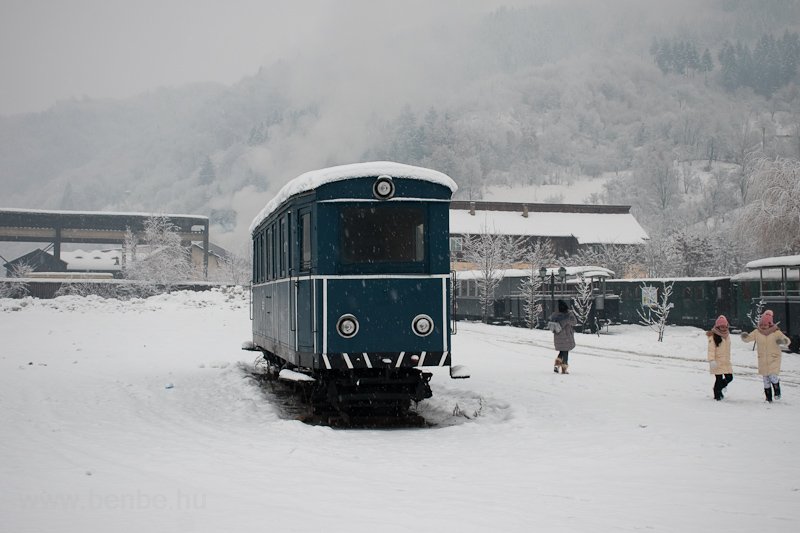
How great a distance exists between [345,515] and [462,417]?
20.2 ft

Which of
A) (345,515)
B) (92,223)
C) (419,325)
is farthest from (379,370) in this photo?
(92,223)

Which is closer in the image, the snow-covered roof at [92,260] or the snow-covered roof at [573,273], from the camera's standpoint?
the snow-covered roof at [573,273]

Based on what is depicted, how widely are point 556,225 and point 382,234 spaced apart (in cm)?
6529

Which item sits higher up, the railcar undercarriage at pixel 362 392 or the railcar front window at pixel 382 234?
the railcar front window at pixel 382 234

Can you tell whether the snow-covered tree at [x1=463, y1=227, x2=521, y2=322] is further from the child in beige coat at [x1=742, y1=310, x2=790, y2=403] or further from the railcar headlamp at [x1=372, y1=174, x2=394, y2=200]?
the railcar headlamp at [x1=372, y1=174, x2=394, y2=200]

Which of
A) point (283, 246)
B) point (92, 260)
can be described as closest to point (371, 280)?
point (283, 246)

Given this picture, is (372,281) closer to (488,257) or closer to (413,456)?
(413,456)

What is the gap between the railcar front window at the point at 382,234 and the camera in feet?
36.3

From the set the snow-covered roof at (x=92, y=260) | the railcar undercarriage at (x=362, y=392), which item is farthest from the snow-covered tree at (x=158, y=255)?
the railcar undercarriage at (x=362, y=392)

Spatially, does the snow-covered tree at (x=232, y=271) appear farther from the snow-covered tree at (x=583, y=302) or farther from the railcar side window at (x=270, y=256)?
the railcar side window at (x=270, y=256)

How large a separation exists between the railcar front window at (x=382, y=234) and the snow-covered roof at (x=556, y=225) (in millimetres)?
57284

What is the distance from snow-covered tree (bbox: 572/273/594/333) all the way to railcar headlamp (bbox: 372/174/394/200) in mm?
23072

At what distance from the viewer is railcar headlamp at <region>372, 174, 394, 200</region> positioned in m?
11.0

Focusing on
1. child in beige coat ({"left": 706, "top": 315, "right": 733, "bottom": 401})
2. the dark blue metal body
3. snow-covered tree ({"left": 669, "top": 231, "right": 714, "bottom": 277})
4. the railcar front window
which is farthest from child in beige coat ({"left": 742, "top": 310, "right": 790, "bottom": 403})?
snow-covered tree ({"left": 669, "top": 231, "right": 714, "bottom": 277})
